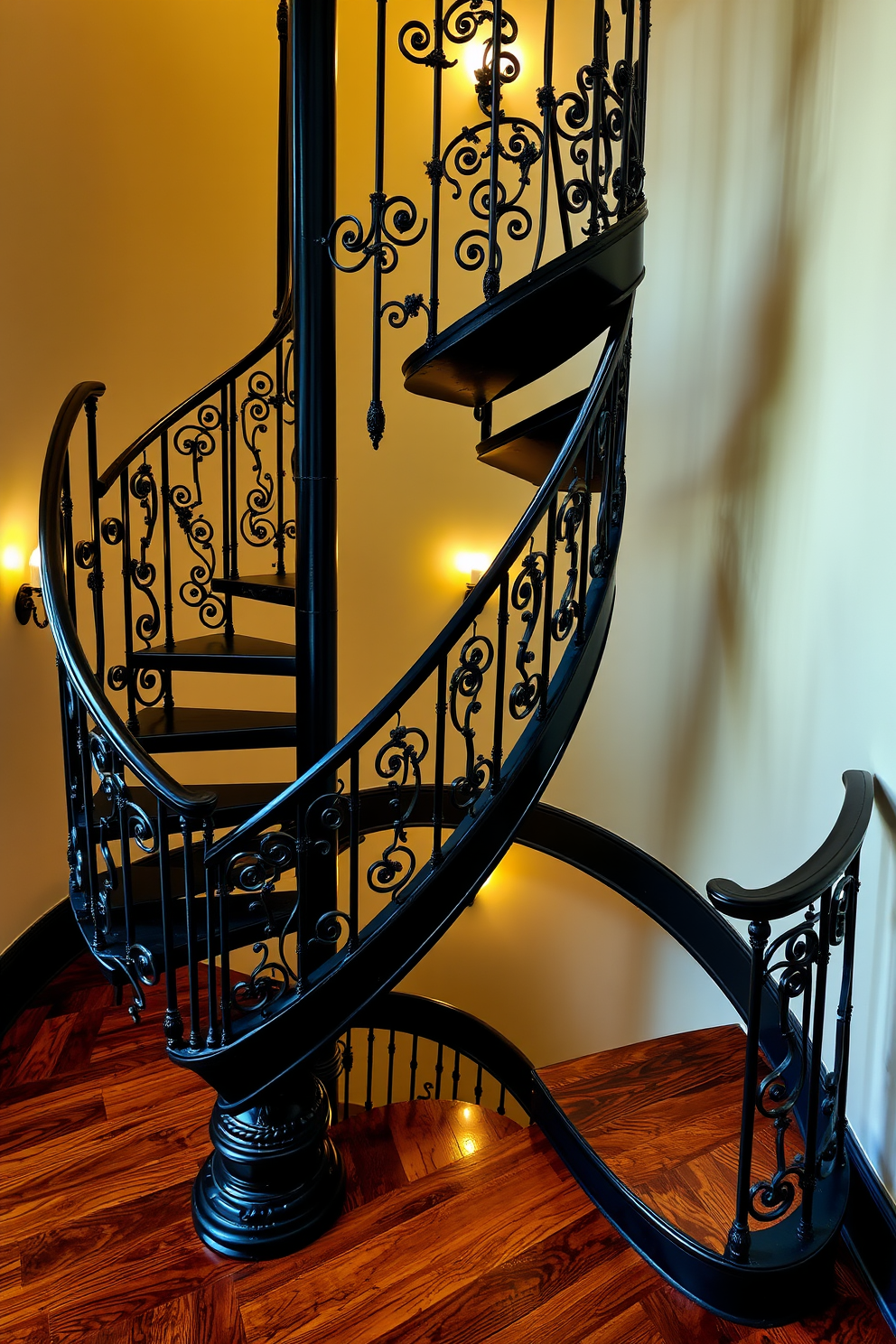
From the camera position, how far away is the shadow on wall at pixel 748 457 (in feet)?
8.39

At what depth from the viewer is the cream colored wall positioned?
224 centimetres

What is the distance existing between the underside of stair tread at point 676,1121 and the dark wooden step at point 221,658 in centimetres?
146

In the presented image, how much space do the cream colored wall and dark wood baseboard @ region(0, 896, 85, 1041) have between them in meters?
0.07

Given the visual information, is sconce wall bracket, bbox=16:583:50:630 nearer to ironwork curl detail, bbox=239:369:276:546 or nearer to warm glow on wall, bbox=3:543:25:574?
warm glow on wall, bbox=3:543:25:574

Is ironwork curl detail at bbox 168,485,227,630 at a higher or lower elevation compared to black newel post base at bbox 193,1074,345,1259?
higher

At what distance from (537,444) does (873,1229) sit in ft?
7.19

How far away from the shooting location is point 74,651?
2.16m

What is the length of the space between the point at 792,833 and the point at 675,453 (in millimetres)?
1527

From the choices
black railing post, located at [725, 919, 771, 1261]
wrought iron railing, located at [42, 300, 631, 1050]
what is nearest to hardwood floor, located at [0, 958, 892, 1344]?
black railing post, located at [725, 919, 771, 1261]

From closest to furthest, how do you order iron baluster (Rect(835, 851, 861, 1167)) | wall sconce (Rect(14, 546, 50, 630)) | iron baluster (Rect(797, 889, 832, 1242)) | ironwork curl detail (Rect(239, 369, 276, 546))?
1. iron baluster (Rect(797, 889, 832, 1242))
2. iron baluster (Rect(835, 851, 861, 1167))
3. wall sconce (Rect(14, 546, 50, 630))
4. ironwork curl detail (Rect(239, 369, 276, 546))

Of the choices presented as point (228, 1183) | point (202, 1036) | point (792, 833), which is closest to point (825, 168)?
point (792, 833)

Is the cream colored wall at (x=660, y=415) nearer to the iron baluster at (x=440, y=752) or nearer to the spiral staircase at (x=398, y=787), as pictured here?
the spiral staircase at (x=398, y=787)

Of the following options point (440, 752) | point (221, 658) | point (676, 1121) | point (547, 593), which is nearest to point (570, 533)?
point (547, 593)

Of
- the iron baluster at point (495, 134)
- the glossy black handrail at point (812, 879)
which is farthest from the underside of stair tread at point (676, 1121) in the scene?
the iron baluster at point (495, 134)
